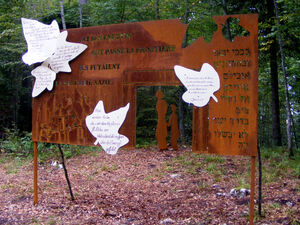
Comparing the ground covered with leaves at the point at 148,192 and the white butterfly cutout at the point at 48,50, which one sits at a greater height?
the white butterfly cutout at the point at 48,50

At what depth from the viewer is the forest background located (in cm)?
915

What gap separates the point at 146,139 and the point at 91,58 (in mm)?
7178

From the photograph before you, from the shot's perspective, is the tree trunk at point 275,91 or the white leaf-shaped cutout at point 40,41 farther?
the tree trunk at point 275,91

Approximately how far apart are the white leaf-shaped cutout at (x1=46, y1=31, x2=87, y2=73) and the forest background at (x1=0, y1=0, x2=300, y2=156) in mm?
5397

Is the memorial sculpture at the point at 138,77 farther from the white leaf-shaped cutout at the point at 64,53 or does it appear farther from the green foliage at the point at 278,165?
the green foliage at the point at 278,165

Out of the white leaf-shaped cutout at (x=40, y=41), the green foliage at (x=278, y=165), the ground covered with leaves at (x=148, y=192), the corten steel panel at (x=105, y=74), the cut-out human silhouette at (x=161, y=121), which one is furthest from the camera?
the cut-out human silhouette at (x=161, y=121)

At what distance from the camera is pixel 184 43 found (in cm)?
1062

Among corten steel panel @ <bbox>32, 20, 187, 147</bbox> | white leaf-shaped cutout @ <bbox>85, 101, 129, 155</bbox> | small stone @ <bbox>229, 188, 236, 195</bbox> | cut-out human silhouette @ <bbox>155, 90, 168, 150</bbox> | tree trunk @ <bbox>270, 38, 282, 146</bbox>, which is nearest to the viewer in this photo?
corten steel panel @ <bbox>32, 20, 187, 147</bbox>

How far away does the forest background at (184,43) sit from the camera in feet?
30.0

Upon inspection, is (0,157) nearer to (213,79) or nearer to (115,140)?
(115,140)

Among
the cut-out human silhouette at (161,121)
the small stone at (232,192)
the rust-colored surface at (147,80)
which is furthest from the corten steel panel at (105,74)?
the cut-out human silhouette at (161,121)

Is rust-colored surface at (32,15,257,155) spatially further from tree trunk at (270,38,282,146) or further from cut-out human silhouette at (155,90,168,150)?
tree trunk at (270,38,282,146)

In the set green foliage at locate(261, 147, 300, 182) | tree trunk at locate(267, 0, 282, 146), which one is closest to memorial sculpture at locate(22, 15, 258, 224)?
green foliage at locate(261, 147, 300, 182)

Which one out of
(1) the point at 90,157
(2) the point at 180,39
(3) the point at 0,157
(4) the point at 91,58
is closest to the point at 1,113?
(3) the point at 0,157
